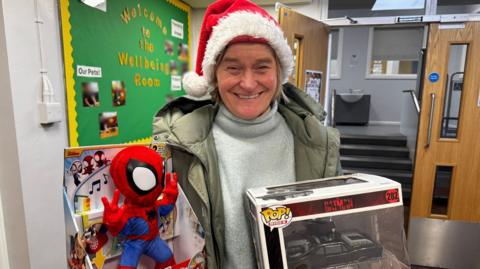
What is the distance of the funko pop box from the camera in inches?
21.7

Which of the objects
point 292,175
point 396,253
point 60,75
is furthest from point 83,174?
point 60,75

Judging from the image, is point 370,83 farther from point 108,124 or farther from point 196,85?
point 196,85

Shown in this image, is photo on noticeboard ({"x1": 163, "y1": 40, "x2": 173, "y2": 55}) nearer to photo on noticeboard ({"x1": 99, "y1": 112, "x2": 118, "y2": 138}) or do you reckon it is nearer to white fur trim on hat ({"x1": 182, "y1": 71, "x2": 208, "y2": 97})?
photo on noticeboard ({"x1": 99, "y1": 112, "x2": 118, "y2": 138})

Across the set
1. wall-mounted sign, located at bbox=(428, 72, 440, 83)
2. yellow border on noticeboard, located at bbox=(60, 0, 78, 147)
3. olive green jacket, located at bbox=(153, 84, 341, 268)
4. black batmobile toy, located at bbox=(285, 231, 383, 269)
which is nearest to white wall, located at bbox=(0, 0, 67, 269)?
yellow border on noticeboard, located at bbox=(60, 0, 78, 147)

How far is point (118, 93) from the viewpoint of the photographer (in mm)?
1822

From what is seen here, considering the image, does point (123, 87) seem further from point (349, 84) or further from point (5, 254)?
point (349, 84)

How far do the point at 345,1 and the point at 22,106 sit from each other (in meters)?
2.81

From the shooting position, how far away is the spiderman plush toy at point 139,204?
0.57 m

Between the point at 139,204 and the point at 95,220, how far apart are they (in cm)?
8

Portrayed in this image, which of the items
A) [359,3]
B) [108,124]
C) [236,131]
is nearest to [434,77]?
[359,3]

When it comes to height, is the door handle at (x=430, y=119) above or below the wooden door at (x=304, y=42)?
below

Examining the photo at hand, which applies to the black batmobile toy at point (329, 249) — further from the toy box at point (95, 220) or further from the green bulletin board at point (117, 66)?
the green bulletin board at point (117, 66)

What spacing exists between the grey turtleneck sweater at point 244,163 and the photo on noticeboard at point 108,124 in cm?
112

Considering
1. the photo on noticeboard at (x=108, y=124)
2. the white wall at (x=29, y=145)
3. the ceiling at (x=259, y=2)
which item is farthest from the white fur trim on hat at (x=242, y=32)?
the ceiling at (x=259, y=2)
